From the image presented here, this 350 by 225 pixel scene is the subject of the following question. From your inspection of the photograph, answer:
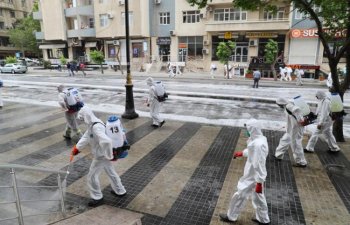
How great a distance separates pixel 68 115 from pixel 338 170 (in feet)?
23.8

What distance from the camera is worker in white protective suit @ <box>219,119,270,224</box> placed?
4184 millimetres

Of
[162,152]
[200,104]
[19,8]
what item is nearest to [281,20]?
[200,104]

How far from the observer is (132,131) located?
370 inches

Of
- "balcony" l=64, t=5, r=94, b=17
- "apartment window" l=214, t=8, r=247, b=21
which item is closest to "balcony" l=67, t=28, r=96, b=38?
"balcony" l=64, t=5, r=94, b=17

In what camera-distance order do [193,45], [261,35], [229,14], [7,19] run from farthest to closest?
[7,19] → [193,45] → [229,14] → [261,35]

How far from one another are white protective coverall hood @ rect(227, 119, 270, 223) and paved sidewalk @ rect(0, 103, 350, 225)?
0.89 ft

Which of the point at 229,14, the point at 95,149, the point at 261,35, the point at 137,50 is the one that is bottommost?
the point at 95,149

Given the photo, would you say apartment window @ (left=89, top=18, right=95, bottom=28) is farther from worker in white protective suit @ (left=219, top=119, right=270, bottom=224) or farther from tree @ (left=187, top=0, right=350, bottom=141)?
worker in white protective suit @ (left=219, top=119, right=270, bottom=224)

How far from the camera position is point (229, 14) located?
32125 millimetres

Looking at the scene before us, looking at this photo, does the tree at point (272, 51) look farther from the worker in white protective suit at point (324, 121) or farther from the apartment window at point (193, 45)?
the worker in white protective suit at point (324, 121)

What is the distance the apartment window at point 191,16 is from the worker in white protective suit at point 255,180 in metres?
31.7

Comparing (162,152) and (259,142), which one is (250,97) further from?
(259,142)

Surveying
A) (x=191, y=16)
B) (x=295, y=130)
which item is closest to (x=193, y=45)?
(x=191, y=16)

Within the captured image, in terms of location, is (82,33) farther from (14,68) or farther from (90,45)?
(14,68)
